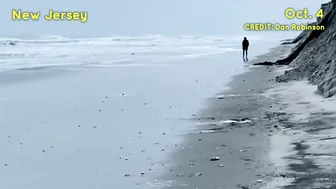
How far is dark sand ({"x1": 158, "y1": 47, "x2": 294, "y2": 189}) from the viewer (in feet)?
23.4

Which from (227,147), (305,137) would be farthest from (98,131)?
(305,137)

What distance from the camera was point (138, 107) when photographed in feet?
46.4

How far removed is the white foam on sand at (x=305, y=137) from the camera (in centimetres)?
771

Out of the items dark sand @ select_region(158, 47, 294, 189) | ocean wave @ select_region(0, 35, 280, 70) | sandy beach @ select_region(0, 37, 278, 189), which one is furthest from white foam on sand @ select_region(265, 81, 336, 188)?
ocean wave @ select_region(0, 35, 280, 70)

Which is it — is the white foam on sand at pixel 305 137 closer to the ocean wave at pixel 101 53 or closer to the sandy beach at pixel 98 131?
the sandy beach at pixel 98 131

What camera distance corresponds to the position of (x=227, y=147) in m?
8.99

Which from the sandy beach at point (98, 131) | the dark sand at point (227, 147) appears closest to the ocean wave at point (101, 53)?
the sandy beach at point (98, 131)

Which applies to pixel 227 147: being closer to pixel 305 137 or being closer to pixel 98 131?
pixel 305 137

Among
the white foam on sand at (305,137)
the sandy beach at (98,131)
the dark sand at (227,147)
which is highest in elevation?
the white foam on sand at (305,137)

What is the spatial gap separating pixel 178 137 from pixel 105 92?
8263mm

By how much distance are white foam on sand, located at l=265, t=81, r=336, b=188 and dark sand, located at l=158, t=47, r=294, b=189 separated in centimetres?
23

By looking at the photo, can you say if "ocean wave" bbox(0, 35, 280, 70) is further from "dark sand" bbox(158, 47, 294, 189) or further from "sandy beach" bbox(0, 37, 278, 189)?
"dark sand" bbox(158, 47, 294, 189)

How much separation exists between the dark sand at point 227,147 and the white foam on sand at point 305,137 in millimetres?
229

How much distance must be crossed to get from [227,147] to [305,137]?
1.45 m
